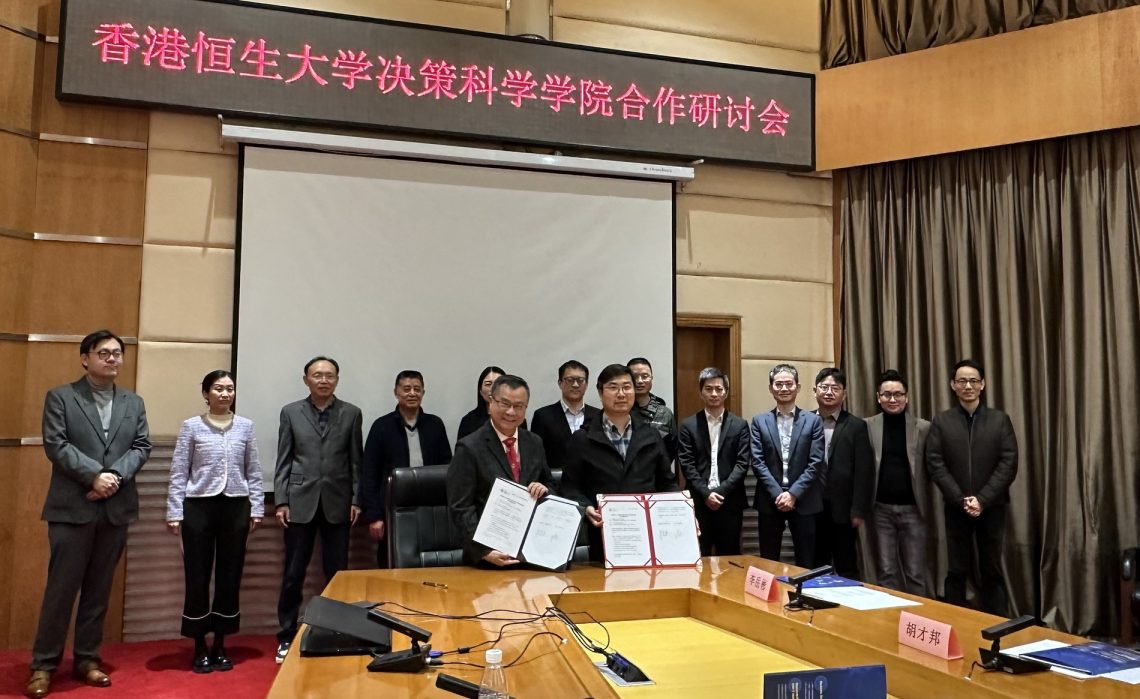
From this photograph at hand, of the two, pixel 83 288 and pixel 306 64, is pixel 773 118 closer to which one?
pixel 306 64

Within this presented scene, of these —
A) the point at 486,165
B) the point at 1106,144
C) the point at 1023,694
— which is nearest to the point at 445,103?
the point at 486,165

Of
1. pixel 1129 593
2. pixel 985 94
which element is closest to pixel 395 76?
pixel 985 94

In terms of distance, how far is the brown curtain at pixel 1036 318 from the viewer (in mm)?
4504

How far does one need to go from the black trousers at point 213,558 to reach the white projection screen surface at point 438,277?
0.63 meters

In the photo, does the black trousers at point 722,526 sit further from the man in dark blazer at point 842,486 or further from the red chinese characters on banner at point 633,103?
the red chinese characters on banner at point 633,103

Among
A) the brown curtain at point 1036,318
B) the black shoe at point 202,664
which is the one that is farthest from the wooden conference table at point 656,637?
the brown curtain at point 1036,318

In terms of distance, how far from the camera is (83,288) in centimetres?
430

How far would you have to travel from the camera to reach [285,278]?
177 inches

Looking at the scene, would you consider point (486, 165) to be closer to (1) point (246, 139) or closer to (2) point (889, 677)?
(1) point (246, 139)

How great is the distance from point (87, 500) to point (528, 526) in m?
2.01

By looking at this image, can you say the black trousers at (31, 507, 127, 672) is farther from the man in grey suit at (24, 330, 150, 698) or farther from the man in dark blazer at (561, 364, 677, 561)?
the man in dark blazer at (561, 364, 677, 561)

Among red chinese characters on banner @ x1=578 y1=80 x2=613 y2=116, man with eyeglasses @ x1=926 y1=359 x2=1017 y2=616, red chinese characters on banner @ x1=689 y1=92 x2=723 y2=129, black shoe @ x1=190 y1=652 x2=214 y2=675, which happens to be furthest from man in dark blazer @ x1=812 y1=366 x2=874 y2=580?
black shoe @ x1=190 y1=652 x2=214 y2=675

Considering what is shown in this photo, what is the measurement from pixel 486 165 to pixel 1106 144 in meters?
3.55

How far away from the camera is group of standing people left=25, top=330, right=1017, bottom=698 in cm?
338
